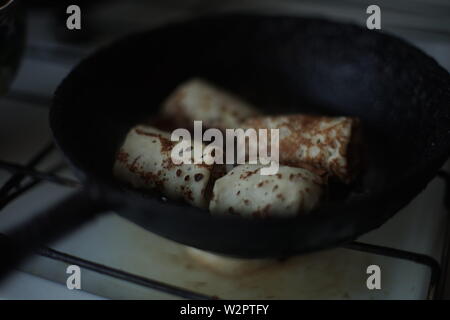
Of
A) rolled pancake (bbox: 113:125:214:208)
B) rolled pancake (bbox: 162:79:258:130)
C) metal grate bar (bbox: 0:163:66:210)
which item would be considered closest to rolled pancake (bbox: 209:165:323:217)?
rolled pancake (bbox: 113:125:214:208)

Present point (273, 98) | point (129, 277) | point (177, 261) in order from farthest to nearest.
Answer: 1. point (273, 98)
2. point (177, 261)
3. point (129, 277)

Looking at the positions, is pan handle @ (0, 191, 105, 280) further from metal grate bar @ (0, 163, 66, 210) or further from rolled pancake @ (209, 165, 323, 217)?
rolled pancake @ (209, 165, 323, 217)

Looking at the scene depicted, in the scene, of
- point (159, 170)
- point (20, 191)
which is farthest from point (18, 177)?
point (159, 170)

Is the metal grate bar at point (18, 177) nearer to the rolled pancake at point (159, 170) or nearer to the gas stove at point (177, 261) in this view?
the gas stove at point (177, 261)

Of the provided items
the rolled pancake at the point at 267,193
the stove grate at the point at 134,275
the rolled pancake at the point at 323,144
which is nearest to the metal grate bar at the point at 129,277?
the stove grate at the point at 134,275

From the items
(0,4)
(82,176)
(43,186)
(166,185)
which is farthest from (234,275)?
(0,4)

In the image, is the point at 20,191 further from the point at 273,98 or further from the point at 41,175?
the point at 273,98
